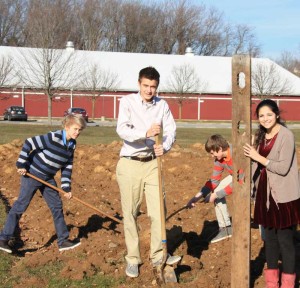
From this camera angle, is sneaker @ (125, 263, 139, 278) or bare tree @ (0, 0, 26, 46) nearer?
sneaker @ (125, 263, 139, 278)

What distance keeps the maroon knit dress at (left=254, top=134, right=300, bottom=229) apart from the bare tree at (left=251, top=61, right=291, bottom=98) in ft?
156

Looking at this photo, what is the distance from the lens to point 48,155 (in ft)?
20.7

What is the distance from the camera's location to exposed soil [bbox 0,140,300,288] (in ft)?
17.6

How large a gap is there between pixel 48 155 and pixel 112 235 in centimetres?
127

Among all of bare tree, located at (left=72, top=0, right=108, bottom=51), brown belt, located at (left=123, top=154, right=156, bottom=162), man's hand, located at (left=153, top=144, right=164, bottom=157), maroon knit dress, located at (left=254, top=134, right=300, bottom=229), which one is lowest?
maroon knit dress, located at (left=254, top=134, right=300, bottom=229)

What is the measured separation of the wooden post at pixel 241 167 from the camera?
431cm

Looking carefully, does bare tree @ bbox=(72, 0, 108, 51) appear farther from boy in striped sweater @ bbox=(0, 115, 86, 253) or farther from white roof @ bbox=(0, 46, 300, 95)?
boy in striped sweater @ bbox=(0, 115, 86, 253)

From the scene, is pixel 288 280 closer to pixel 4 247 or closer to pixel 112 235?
pixel 112 235

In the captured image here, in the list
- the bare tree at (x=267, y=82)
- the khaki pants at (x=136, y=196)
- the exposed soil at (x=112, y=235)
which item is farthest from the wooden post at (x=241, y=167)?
the bare tree at (x=267, y=82)

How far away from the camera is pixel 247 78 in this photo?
4.29 metres

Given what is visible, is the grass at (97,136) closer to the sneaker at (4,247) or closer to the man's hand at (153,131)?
the sneaker at (4,247)

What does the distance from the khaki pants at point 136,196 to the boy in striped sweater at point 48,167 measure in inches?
45.4

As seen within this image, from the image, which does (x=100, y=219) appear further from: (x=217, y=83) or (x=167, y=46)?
(x=167, y=46)

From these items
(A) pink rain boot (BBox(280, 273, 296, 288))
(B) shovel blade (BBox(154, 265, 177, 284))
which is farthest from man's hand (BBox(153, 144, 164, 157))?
(A) pink rain boot (BBox(280, 273, 296, 288))
